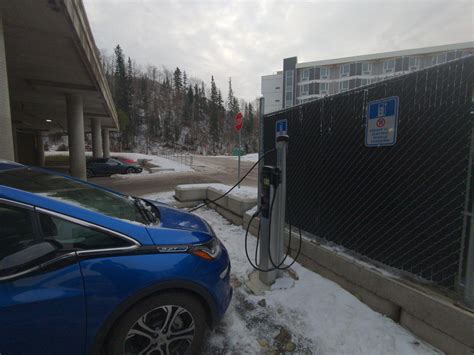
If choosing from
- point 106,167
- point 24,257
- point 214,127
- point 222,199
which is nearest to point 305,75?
point 214,127

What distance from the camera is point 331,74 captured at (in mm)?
39125

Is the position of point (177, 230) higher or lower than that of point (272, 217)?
higher

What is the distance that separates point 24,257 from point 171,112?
68001mm

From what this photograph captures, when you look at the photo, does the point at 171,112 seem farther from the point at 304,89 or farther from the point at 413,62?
the point at 413,62

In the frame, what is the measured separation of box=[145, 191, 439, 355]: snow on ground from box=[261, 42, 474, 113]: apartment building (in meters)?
36.7

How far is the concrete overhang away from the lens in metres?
5.15

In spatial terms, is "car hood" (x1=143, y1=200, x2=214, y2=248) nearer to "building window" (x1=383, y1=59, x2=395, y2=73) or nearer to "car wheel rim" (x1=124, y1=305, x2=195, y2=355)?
"car wheel rim" (x1=124, y1=305, x2=195, y2=355)

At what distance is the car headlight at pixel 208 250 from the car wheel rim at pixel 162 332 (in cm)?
41

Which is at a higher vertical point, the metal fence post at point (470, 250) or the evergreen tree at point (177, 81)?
the evergreen tree at point (177, 81)

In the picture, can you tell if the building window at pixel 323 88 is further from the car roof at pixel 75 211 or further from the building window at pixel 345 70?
the car roof at pixel 75 211

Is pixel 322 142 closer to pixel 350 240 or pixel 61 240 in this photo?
pixel 350 240

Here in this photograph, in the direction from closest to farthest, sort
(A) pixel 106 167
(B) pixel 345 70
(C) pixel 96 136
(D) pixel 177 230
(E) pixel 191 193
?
(D) pixel 177 230, (E) pixel 191 193, (A) pixel 106 167, (C) pixel 96 136, (B) pixel 345 70

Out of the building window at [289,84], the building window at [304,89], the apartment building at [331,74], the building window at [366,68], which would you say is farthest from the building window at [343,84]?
the building window at [289,84]

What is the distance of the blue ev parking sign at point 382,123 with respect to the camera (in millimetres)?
2400
